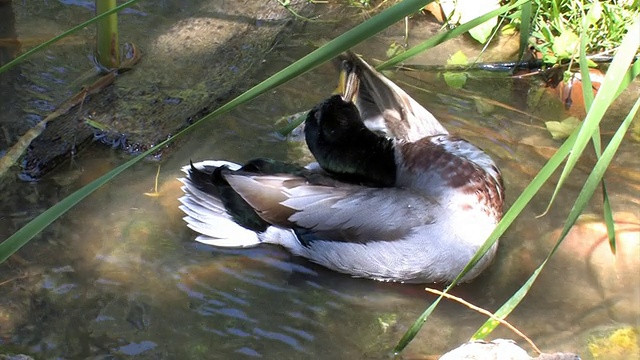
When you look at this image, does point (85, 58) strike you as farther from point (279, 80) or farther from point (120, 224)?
point (279, 80)

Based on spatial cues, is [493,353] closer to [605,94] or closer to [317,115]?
[605,94]

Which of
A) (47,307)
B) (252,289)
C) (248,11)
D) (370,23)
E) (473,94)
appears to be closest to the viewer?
(370,23)

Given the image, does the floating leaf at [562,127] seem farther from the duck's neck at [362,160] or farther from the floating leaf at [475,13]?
the duck's neck at [362,160]

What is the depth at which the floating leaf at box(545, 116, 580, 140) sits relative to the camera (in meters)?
4.50

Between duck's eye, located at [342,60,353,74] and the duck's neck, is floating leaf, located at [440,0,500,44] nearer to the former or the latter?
duck's eye, located at [342,60,353,74]

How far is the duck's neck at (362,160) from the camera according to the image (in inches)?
151

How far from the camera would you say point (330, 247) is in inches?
144

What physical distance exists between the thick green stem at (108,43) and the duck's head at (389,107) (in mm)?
1254

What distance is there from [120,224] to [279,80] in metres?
2.04

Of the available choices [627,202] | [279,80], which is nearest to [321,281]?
[627,202]

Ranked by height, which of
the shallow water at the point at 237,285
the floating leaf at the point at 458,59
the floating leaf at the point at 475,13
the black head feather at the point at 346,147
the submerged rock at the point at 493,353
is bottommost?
the shallow water at the point at 237,285

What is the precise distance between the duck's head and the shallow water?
1.58 feet

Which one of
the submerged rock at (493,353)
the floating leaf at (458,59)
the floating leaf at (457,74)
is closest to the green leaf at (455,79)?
the floating leaf at (457,74)

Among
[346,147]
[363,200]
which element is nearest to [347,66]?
[346,147]
